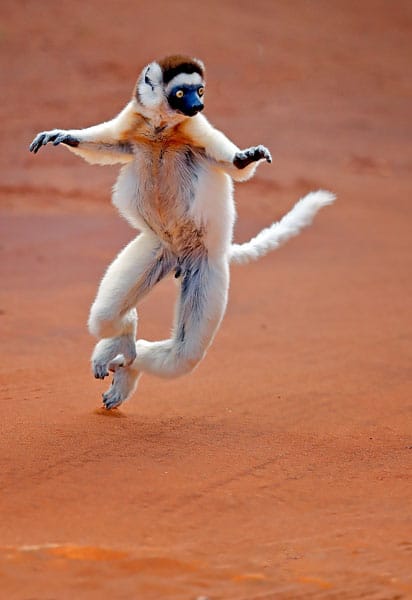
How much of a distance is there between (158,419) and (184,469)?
845 millimetres

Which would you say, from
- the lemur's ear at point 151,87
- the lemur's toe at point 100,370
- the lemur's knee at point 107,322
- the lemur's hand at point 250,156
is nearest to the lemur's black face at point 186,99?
the lemur's ear at point 151,87

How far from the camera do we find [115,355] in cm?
554

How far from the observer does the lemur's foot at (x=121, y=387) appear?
18.5 feet

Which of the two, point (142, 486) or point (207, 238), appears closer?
point (142, 486)

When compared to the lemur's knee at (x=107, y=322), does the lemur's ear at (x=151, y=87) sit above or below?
above

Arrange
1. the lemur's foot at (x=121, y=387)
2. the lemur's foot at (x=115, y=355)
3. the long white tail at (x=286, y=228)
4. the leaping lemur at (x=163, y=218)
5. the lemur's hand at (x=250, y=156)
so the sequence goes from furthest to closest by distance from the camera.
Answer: the long white tail at (x=286, y=228) → the lemur's foot at (x=121, y=387) → the lemur's foot at (x=115, y=355) → the leaping lemur at (x=163, y=218) → the lemur's hand at (x=250, y=156)

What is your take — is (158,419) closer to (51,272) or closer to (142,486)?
(142,486)

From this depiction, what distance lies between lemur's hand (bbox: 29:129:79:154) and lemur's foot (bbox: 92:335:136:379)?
3.68 feet

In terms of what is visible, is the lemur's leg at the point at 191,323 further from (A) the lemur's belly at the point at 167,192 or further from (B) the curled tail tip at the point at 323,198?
(B) the curled tail tip at the point at 323,198

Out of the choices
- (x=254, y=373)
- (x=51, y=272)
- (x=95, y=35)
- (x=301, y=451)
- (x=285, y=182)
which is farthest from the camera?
(x=95, y=35)

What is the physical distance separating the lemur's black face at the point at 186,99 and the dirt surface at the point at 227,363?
5.83 feet

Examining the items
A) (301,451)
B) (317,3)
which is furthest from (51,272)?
(317,3)

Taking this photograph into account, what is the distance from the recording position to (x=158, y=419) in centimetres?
579

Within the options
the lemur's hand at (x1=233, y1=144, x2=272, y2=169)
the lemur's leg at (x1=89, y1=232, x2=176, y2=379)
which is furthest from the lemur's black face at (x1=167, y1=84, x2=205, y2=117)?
the lemur's leg at (x1=89, y1=232, x2=176, y2=379)
